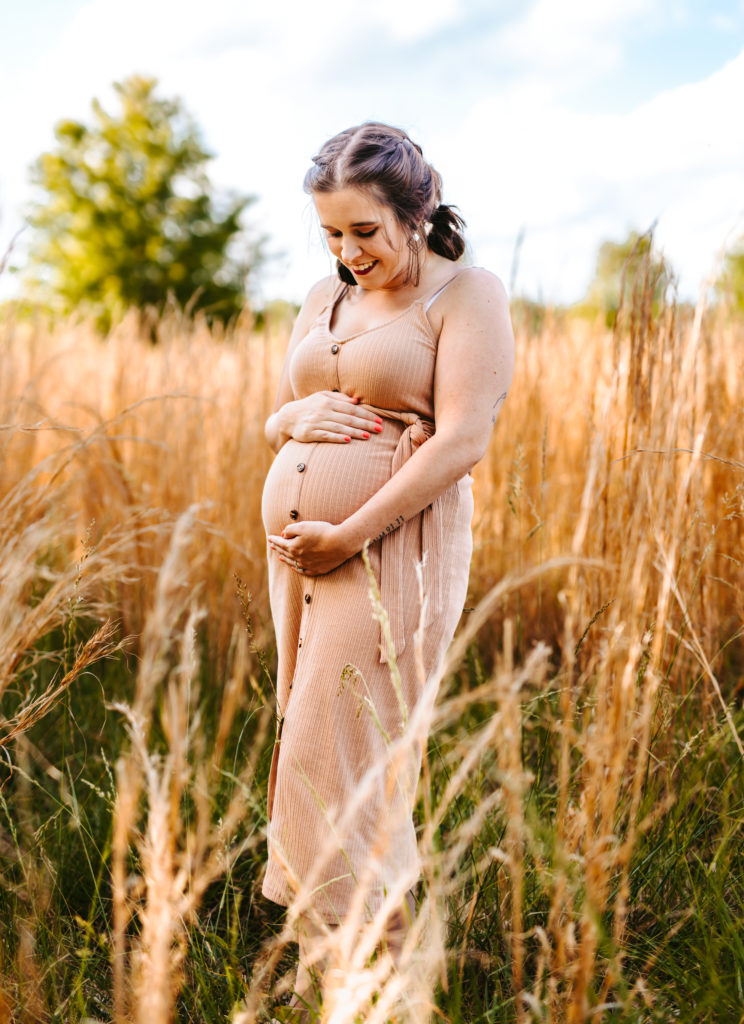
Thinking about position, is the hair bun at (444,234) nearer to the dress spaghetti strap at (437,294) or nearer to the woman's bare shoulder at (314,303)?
the dress spaghetti strap at (437,294)

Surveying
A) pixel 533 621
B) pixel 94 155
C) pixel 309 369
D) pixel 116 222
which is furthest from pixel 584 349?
pixel 94 155

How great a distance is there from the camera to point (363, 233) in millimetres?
1431

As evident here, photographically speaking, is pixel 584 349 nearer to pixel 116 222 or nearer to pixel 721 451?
pixel 721 451

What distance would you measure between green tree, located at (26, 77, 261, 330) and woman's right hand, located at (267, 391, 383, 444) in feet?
64.1

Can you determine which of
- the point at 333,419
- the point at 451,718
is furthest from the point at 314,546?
the point at 451,718

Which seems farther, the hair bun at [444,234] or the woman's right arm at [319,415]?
the hair bun at [444,234]

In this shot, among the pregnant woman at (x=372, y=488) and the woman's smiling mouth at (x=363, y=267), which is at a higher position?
the woman's smiling mouth at (x=363, y=267)

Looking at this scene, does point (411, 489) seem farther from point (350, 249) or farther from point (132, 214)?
point (132, 214)

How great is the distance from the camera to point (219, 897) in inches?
75.2

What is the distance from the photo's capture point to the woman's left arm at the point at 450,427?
4.51 ft

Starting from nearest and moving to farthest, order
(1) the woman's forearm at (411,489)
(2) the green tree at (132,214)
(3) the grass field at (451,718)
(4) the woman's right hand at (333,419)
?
(3) the grass field at (451,718)
(1) the woman's forearm at (411,489)
(4) the woman's right hand at (333,419)
(2) the green tree at (132,214)

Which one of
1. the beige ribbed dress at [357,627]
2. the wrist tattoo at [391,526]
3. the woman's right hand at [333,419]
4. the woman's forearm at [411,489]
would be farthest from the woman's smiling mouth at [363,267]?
the wrist tattoo at [391,526]

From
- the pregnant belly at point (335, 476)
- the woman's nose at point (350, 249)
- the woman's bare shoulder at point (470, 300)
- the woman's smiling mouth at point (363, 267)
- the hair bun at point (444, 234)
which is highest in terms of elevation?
the hair bun at point (444, 234)

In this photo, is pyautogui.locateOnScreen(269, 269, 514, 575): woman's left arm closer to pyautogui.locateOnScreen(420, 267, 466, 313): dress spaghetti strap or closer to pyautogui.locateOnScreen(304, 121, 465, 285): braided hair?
pyautogui.locateOnScreen(420, 267, 466, 313): dress spaghetti strap
